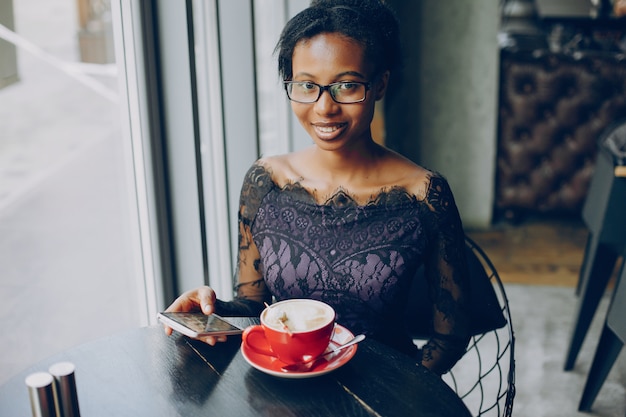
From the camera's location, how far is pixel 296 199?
1507 millimetres

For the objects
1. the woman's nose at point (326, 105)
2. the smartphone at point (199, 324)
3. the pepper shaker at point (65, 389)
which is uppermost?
the woman's nose at point (326, 105)

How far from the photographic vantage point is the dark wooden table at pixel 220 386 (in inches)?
40.8

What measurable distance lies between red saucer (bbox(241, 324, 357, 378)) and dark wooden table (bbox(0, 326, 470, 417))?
2 cm

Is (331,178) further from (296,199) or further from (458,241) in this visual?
(458,241)

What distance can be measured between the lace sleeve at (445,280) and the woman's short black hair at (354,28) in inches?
11.5

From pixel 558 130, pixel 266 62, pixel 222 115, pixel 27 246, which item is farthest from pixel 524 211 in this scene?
pixel 27 246

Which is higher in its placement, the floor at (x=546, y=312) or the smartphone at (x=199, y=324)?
the smartphone at (x=199, y=324)

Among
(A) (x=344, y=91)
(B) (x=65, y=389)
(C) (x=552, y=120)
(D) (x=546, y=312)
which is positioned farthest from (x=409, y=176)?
(C) (x=552, y=120)

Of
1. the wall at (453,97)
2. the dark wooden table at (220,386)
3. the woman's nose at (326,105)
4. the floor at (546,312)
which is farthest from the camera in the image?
the wall at (453,97)

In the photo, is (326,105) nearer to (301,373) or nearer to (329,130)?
(329,130)

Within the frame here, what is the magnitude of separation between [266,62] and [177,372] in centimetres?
177

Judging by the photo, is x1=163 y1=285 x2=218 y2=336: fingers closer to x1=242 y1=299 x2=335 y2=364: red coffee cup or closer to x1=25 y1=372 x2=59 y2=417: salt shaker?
x1=242 y1=299 x2=335 y2=364: red coffee cup

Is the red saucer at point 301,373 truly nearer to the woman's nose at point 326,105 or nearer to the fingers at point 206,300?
the fingers at point 206,300

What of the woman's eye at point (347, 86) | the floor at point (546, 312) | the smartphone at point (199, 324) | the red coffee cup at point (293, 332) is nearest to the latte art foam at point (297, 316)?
the red coffee cup at point (293, 332)
